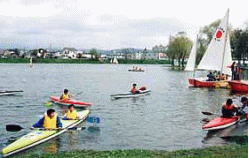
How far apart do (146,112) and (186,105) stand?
545 cm

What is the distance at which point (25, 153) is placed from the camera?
15.5 m

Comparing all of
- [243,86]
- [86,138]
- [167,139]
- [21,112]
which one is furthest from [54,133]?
[243,86]

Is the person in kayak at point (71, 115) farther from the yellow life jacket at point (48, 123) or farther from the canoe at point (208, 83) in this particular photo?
the canoe at point (208, 83)

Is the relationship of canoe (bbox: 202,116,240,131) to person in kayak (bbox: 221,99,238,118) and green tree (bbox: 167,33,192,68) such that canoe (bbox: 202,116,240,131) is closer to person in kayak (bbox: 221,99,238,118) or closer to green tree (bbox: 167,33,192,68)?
person in kayak (bbox: 221,99,238,118)

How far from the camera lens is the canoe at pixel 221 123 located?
63.1 ft

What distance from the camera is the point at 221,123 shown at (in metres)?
19.4

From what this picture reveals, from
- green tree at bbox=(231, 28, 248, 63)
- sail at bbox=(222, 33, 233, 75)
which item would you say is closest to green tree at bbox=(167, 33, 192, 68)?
green tree at bbox=(231, 28, 248, 63)

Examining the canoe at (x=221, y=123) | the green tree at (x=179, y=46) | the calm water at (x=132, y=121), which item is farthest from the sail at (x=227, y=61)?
the green tree at (x=179, y=46)

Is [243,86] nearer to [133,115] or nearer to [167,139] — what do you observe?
[133,115]

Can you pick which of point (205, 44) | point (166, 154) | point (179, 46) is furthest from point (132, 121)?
point (179, 46)

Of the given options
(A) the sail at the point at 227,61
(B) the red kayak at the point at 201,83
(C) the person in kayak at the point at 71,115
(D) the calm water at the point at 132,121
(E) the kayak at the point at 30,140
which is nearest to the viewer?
(E) the kayak at the point at 30,140

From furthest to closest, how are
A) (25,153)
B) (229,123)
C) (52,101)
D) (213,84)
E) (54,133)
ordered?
(213,84), (52,101), (229,123), (54,133), (25,153)

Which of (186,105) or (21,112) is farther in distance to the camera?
(186,105)

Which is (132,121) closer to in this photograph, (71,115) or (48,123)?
(71,115)
